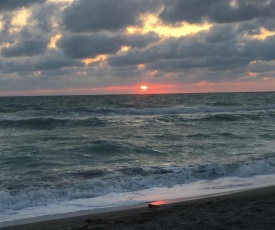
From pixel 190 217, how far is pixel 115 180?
4.73m

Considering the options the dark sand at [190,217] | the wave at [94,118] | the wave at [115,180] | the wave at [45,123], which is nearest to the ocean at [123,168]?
the wave at [115,180]

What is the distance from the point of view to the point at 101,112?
42.2 m

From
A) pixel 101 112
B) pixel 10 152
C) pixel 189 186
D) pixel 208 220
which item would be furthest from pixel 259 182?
pixel 101 112

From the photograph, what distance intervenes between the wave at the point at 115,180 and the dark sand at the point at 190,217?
209cm

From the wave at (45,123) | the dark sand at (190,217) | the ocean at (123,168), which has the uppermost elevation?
the wave at (45,123)

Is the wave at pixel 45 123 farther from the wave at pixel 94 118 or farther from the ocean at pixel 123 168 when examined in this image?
the ocean at pixel 123 168

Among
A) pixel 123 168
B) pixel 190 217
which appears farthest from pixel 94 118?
pixel 190 217

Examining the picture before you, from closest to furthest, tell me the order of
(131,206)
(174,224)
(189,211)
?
(174,224) < (189,211) < (131,206)

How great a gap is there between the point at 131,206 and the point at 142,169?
13.9 ft

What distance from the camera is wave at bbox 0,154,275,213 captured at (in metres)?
9.23

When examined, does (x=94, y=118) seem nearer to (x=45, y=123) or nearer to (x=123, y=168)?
(x=45, y=123)

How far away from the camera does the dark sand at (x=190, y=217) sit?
236 inches

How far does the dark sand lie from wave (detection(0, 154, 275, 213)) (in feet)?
6.85

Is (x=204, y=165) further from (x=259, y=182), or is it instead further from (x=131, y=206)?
(x=131, y=206)
